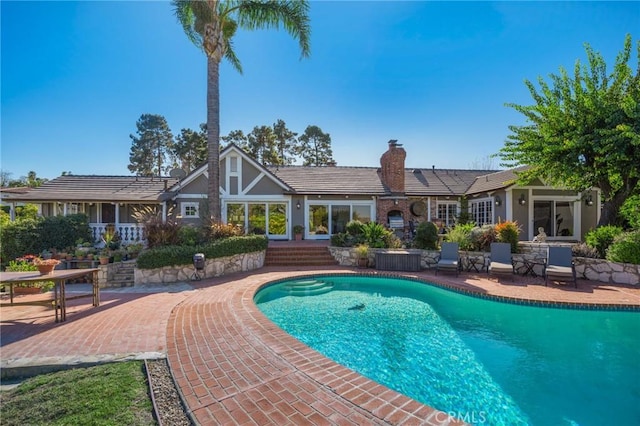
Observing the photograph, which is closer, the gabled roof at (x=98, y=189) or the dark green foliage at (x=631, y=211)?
the dark green foliage at (x=631, y=211)

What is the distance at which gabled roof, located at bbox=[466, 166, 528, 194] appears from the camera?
56.7ft

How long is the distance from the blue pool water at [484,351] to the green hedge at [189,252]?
10.9 feet

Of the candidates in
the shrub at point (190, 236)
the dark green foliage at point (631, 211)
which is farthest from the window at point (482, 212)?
the shrub at point (190, 236)

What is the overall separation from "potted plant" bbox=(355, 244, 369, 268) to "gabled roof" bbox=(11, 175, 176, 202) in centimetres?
1299

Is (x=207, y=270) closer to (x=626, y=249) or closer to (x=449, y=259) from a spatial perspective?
(x=449, y=259)

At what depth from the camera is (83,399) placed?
335cm

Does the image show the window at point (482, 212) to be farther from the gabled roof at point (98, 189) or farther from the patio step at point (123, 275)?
the gabled roof at point (98, 189)

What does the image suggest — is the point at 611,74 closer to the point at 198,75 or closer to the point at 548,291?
the point at 548,291

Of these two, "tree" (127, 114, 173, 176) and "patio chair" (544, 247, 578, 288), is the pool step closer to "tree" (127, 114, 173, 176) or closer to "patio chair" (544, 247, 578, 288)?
"patio chair" (544, 247, 578, 288)

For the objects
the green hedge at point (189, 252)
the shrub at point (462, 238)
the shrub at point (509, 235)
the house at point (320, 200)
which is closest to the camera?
the green hedge at point (189, 252)

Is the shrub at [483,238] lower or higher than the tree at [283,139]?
lower

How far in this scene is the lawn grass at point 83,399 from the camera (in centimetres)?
305

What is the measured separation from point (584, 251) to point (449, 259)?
512 cm
